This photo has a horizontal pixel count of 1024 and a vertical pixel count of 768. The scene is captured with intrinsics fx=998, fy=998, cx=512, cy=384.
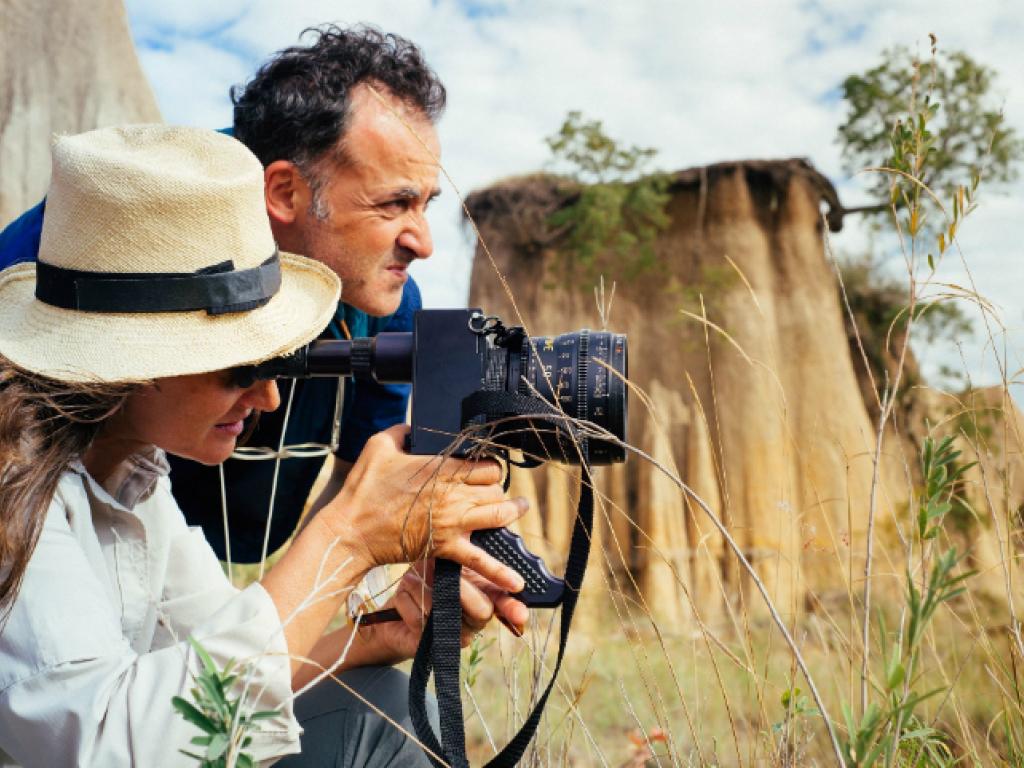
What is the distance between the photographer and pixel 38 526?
48.6 inches

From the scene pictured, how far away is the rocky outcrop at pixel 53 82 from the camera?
764 cm

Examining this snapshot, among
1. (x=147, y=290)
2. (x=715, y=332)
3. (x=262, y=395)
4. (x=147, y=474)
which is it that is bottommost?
(x=147, y=474)

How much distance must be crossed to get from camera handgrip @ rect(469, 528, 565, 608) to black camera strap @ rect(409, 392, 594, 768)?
3 cm

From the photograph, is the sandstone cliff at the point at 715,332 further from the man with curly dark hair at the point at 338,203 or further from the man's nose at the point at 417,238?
the man's nose at the point at 417,238

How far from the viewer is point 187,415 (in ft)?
4.88

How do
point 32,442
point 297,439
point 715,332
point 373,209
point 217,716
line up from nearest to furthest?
point 217,716 → point 32,442 → point 373,209 → point 297,439 → point 715,332

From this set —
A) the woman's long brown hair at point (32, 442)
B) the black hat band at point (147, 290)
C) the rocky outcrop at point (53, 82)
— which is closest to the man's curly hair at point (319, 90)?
the black hat band at point (147, 290)

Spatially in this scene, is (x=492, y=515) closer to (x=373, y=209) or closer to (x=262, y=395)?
(x=262, y=395)

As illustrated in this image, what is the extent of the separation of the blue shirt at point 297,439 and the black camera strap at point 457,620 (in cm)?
118

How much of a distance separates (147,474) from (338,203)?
3.63 ft

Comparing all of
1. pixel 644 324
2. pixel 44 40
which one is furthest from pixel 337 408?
pixel 644 324

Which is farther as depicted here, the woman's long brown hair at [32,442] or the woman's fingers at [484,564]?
the woman's fingers at [484,564]

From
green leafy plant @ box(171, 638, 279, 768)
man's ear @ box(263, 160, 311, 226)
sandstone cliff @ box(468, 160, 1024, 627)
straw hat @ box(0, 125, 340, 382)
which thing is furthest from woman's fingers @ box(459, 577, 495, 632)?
sandstone cliff @ box(468, 160, 1024, 627)

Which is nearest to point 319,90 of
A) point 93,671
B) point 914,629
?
point 93,671
